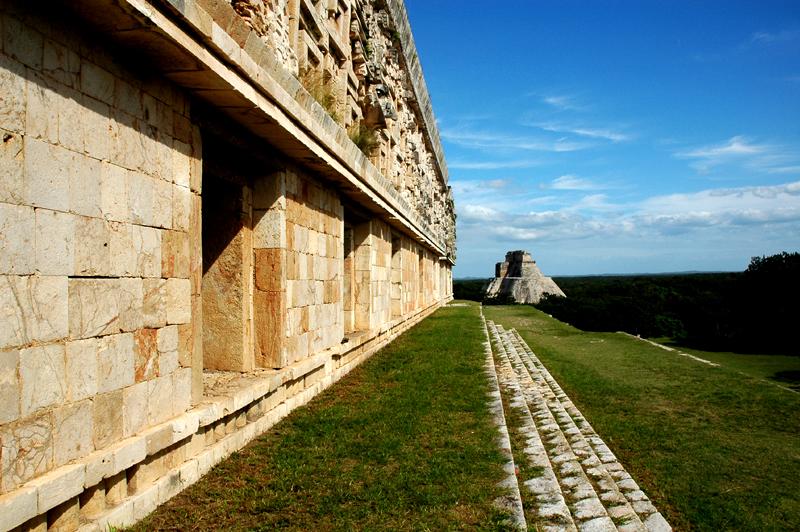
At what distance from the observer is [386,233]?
12.1 metres

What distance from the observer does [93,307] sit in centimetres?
297

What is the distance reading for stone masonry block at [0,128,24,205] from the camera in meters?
2.46

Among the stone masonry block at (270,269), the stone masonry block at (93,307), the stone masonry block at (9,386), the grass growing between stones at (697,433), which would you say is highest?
the stone masonry block at (270,269)

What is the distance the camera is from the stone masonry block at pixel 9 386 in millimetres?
2426

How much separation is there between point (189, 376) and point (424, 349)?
702cm

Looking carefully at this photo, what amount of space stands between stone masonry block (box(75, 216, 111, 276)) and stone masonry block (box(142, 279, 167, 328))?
1.20ft

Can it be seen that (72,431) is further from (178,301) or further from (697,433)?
(697,433)

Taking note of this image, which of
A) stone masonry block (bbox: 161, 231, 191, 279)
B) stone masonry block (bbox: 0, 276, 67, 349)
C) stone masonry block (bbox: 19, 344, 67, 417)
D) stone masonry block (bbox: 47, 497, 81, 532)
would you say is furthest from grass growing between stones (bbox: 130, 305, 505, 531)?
stone masonry block (bbox: 161, 231, 191, 279)

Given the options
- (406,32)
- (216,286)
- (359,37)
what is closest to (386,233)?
(359,37)

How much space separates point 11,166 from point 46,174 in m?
0.19

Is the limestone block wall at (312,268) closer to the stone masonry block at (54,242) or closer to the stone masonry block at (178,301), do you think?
the stone masonry block at (178,301)

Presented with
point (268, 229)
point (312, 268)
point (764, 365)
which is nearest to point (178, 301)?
point (268, 229)

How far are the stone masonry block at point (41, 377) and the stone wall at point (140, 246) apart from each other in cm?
1

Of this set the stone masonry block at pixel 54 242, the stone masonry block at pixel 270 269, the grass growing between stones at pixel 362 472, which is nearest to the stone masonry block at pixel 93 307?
the stone masonry block at pixel 54 242
